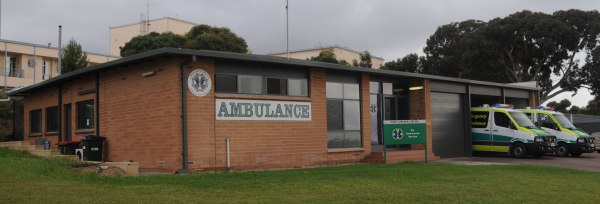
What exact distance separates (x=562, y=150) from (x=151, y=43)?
137 ft

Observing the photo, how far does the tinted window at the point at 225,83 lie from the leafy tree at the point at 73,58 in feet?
99.3

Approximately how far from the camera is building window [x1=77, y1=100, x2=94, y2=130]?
20352mm

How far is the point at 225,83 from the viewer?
17.1 meters

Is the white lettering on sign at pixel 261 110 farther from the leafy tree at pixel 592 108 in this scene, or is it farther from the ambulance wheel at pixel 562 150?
the leafy tree at pixel 592 108

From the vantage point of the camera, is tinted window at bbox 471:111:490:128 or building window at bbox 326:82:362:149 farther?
tinted window at bbox 471:111:490:128

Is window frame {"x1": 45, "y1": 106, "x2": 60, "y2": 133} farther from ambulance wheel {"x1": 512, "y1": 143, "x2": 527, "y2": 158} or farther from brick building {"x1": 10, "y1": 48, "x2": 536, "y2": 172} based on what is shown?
ambulance wheel {"x1": 512, "y1": 143, "x2": 527, "y2": 158}

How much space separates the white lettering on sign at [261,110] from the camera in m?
16.9

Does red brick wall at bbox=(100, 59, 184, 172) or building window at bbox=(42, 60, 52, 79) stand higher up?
building window at bbox=(42, 60, 52, 79)

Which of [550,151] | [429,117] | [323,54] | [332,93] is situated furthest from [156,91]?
[323,54]

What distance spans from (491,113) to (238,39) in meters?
34.7

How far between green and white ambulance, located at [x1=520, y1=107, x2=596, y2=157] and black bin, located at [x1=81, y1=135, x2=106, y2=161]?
17553 millimetres

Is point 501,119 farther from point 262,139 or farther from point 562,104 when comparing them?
point 562,104

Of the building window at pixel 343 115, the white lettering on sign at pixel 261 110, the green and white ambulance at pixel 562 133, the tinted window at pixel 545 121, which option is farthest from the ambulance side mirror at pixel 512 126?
the white lettering on sign at pixel 261 110

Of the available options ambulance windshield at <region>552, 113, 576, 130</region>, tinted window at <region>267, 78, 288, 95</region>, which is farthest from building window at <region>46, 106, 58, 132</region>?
ambulance windshield at <region>552, 113, 576, 130</region>
